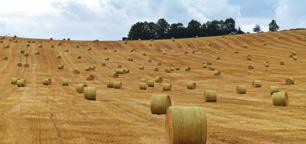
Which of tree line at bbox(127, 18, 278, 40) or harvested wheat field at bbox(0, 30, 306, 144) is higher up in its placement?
tree line at bbox(127, 18, 278, 40)

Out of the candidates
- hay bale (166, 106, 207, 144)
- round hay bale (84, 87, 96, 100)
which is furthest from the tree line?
hay bale (166, 106, 207, 144)

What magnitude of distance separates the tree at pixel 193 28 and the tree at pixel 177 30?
90cm

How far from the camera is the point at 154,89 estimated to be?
117 ft

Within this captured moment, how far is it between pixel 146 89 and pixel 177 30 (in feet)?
239

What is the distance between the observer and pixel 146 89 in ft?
117

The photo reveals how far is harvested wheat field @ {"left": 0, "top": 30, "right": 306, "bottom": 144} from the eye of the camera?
17.6m

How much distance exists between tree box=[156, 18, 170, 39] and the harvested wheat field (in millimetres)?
33750

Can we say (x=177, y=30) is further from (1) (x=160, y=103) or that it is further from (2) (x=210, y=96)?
(1) (x=160, y=103)

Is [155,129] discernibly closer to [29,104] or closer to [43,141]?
[43,141]

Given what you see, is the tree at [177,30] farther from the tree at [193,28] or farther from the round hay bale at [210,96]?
the round hay bale at [210,96]

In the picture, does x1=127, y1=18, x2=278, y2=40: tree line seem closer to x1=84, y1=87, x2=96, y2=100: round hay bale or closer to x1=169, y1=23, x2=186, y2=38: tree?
x1=169, y1=23, x2=186, y2=38: tree

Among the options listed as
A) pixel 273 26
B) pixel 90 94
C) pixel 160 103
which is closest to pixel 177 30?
pixel 273 26

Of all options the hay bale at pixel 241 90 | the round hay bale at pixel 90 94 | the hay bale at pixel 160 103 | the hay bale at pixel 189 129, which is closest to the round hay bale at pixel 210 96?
the round hay bale at pixel 90 94

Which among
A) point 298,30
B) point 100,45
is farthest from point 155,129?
point 298,30
